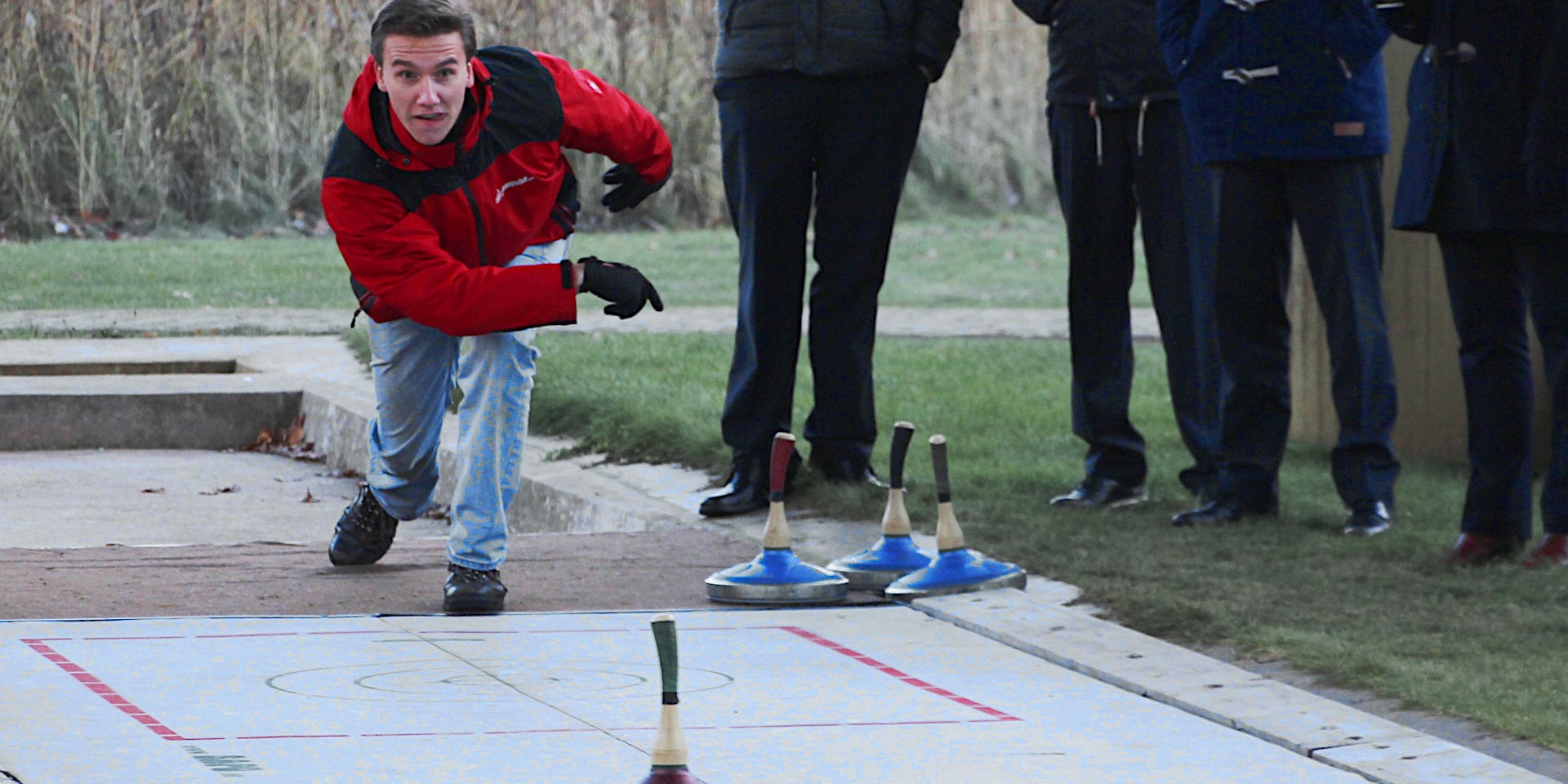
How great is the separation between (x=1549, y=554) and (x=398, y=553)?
290 centimetres

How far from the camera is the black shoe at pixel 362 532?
232 inches

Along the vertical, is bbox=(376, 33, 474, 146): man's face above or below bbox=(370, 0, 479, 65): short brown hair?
below

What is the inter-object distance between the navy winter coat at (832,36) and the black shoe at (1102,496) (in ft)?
4.15

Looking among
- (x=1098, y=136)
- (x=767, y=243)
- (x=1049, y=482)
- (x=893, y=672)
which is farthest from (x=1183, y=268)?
(x=893, y=672)

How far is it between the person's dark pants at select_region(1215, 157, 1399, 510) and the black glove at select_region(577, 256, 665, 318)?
1930 mm

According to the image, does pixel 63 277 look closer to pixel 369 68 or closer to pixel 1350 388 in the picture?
pixel 369 68

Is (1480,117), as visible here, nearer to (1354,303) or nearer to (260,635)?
(1354,303)

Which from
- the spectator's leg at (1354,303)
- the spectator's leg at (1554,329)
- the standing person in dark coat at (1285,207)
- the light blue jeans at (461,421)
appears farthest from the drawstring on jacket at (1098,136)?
the light blue jeans at (461,421)

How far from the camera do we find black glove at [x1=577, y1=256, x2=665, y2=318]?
5207mm

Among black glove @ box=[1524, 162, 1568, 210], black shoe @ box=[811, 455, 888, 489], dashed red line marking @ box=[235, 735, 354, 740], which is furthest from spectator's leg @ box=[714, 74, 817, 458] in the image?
dashed red line marking @ box=[235, 735, 354, 740]

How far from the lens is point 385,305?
5.55m

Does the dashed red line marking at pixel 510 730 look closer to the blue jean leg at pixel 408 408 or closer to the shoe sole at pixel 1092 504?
the blue jean leg at pixel 408 408

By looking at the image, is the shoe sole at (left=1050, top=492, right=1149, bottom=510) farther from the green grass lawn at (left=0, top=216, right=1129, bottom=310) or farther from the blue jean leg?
the green grass lawn at (left=0, top=216, right=1129, bottom=310)

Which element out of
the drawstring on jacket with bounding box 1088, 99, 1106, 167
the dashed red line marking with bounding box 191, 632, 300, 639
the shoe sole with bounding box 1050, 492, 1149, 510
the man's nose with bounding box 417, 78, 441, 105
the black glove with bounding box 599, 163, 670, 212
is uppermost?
the man's nose with bounding box 417, 78, 441, 105
